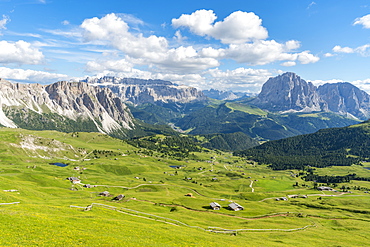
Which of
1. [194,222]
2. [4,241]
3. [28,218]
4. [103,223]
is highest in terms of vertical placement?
[4,241]

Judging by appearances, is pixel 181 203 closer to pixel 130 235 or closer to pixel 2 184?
pixel 130 235

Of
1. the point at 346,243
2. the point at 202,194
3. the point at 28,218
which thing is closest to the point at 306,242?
the point at 346,243

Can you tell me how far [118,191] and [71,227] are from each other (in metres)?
120

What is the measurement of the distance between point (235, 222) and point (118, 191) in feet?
311

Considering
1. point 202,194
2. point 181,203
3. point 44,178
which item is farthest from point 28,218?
point 202,194

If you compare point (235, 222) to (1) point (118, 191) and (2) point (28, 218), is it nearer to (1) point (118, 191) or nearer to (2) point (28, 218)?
(2) point (28, 218)

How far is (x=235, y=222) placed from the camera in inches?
4018

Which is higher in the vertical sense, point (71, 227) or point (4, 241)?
point (4, 241)

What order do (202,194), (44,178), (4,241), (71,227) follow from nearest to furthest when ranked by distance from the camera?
(4,241)
(71,227)
(44,178)
(202,194)

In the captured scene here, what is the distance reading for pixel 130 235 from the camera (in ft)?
178

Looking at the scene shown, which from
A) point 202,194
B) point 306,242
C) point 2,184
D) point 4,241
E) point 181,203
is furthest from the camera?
point 202,194

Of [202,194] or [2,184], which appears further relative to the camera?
[202,194]

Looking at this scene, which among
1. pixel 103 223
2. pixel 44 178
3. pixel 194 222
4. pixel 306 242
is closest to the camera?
pixel 103 223

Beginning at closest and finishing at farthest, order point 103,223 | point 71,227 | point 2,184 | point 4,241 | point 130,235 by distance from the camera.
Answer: point 4,241 → point 71,227 → point 130,235 → point 103,223 → point 2,184
